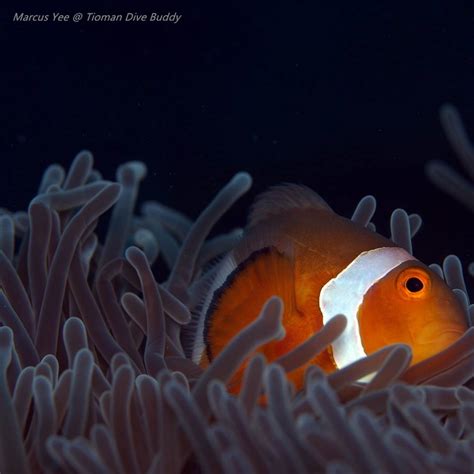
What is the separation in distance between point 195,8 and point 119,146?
1.08 metres

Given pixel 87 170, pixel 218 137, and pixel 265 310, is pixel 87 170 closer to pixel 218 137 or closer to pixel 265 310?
pixel 265 310

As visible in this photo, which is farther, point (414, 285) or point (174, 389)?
point (414, 285)

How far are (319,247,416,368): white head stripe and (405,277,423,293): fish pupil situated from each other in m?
0.05

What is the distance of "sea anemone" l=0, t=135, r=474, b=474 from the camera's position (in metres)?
→ 1.07

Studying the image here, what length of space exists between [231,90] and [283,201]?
2.89 meters

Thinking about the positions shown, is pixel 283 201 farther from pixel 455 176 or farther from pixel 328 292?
pixel 455 176

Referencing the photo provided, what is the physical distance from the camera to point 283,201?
1.85 metres

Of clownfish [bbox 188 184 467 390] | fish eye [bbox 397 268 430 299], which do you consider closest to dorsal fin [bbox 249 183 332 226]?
clownfish [bbox 188 184 467 390]

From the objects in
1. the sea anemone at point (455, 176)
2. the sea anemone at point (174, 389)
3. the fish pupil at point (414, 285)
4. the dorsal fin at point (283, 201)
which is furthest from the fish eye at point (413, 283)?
the sea anemone at point (455, 176)

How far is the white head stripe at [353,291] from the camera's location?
150 cm

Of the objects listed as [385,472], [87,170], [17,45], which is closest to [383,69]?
[17,45]

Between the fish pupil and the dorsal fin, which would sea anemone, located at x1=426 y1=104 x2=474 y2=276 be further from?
the fish pupil

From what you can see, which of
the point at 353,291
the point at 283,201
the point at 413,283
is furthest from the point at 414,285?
the point at 283,201

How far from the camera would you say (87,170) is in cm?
249
